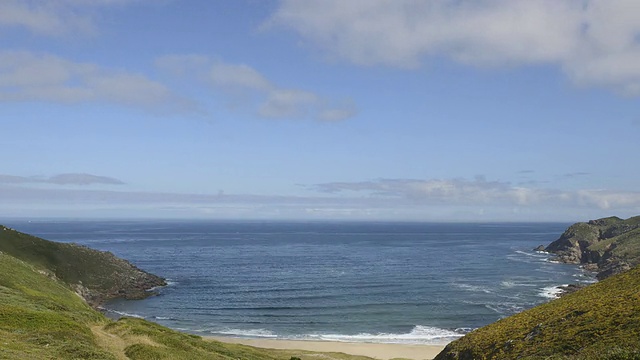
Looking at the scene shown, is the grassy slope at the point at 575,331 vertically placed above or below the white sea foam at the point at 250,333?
above

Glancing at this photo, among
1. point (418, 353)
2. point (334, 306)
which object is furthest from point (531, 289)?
point (418, 353)

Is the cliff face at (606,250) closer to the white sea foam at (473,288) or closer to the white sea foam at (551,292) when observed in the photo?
the white sea foam at (551,292)

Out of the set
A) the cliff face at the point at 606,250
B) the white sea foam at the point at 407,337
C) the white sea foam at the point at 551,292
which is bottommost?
the white sea foam at the point at 407,337

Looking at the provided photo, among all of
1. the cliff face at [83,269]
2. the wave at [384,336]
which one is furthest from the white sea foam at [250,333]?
the cliff face at [83,269]

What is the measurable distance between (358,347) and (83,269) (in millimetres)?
74965

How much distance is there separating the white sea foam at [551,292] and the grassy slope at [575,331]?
6593 cm

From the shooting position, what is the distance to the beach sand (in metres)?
A: 66.1

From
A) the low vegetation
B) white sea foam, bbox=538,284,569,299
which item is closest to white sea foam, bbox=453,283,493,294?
white sea foam, bbox=538,284,569,299

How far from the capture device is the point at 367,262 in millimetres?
171125

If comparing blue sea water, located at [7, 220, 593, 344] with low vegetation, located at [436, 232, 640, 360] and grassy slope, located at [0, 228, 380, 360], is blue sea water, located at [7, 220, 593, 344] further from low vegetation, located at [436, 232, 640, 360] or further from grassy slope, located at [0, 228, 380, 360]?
low vegetation, located at [436, 232, 640, 360]

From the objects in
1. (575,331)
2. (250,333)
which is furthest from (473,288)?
(575,331)

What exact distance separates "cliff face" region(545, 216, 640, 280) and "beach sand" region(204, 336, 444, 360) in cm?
8554

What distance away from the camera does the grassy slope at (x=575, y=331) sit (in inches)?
1078

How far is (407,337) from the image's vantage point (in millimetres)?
75812
